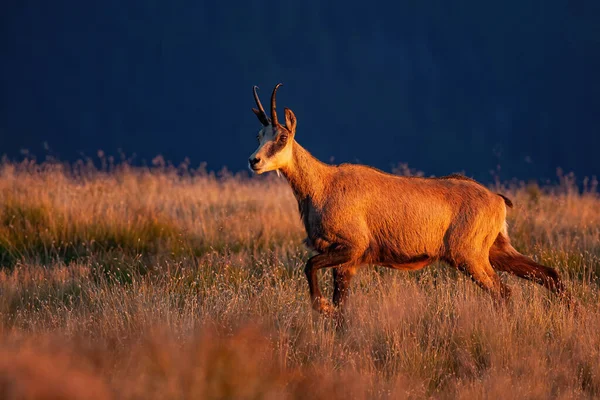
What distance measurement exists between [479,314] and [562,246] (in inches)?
160

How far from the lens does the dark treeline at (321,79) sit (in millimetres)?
71875

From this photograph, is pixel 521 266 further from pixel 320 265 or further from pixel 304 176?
pixel 304 176

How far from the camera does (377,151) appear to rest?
74938 millimetres

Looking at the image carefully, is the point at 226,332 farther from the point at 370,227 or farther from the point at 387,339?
the point at 370,227

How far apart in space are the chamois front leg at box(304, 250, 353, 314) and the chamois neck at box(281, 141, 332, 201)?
2.20 feet

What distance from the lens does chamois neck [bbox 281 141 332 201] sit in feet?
30.9

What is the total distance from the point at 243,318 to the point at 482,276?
2.67 metres

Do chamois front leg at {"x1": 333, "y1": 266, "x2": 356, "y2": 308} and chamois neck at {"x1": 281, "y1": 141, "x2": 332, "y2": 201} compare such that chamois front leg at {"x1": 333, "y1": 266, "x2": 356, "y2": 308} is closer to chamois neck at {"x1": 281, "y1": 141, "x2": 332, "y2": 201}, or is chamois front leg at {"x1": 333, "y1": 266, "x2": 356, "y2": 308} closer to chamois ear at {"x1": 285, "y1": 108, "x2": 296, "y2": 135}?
chamois neck at {"x1": 281, "y1": 141, "x2": 332, "y2": 201}

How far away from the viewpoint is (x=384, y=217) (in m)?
9.44

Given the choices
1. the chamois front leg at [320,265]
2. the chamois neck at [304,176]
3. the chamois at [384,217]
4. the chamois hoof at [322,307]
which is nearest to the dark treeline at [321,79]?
the chamois at [384,217]

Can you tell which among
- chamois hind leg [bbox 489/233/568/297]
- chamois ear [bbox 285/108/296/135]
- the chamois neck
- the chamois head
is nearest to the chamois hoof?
the chamois neck

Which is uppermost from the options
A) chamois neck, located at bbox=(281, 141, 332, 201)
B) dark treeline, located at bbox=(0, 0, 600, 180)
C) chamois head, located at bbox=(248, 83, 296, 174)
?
dark treeline, located at bbox=(0, 0, 600, 180)

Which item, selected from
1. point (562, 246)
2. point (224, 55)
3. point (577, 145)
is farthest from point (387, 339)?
point (224, 55)

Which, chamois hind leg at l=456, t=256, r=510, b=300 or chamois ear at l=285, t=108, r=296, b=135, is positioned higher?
chamois ear at l=285, t=108, r=296, b=135
